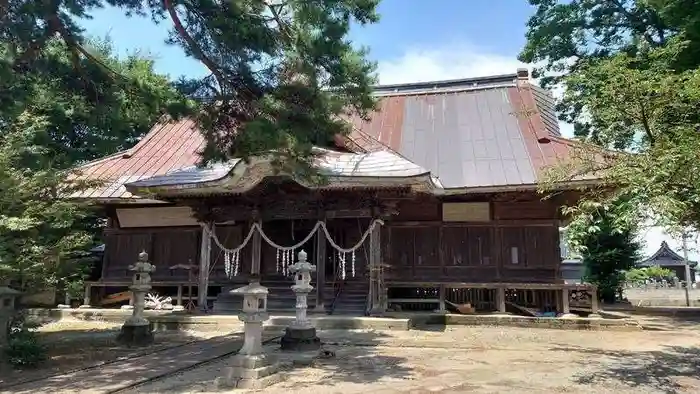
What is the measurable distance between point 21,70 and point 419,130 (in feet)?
38.7

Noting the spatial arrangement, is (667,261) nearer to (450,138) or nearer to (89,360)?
(450,138)

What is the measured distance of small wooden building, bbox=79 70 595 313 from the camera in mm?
13273

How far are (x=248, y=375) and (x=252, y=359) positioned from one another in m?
Answer: 0.24

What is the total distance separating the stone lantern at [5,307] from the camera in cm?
795

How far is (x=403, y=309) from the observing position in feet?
49.3

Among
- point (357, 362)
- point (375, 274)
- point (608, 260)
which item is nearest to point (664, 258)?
point (608, 260)

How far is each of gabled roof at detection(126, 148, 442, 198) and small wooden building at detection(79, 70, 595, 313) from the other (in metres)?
0.04

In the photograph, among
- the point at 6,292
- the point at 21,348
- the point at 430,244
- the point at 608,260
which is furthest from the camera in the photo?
the point at 608,260

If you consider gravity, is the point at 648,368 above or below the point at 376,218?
below

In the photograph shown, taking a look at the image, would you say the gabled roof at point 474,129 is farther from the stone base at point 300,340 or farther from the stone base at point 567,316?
the stone base at point 300,340

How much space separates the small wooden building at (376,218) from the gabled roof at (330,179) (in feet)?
0.12

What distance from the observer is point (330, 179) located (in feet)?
39.4

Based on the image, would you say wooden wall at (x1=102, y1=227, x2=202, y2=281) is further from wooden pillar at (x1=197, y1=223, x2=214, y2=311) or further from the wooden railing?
the wooden railing

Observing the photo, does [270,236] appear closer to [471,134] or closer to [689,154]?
[471,134]
